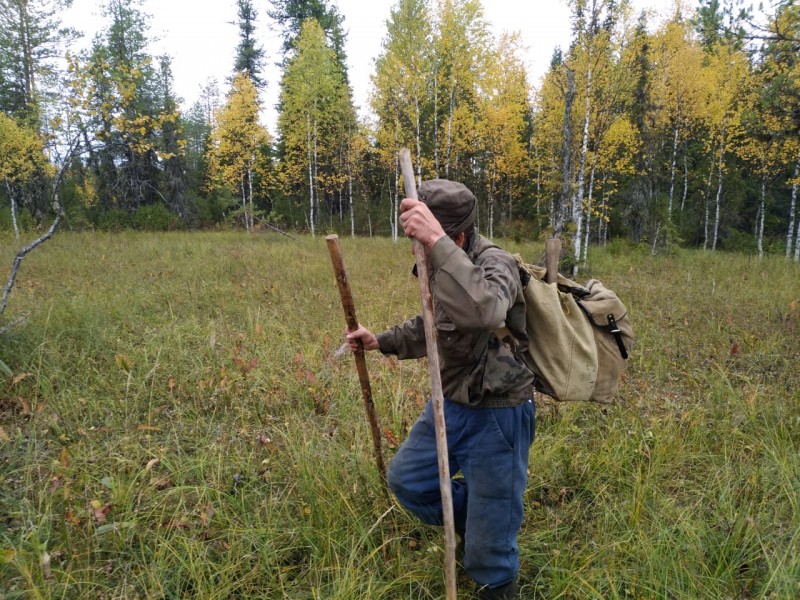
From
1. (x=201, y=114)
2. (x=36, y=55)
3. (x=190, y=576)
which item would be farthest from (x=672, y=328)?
(x=201, y=114)

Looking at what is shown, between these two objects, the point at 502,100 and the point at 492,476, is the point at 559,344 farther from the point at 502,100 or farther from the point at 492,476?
the point at 502,100

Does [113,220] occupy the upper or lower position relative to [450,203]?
upper

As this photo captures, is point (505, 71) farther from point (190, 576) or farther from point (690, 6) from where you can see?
point (190, 576)

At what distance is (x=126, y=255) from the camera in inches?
443

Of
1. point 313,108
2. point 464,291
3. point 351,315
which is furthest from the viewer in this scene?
point 313,108

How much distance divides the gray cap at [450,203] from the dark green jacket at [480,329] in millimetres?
126

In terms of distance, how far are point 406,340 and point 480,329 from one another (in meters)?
0.84

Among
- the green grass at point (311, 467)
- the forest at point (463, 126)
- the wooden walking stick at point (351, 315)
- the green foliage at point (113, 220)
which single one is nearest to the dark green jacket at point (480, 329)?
the wooden walking stick at point (351, 315)

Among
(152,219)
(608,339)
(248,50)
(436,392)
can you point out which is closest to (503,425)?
(436,392)

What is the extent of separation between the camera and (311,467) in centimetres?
276

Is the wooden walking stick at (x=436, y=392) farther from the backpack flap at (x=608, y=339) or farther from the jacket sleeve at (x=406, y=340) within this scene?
the backpack flap at (x=608, y=339)

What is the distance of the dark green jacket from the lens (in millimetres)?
1464

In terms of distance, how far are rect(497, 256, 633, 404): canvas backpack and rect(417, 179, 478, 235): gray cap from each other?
30 cm

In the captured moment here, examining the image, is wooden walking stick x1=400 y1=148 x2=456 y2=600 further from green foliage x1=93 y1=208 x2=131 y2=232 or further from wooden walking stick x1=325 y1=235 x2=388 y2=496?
green foliage x1=93 y1=208 x2=131 y2=232
